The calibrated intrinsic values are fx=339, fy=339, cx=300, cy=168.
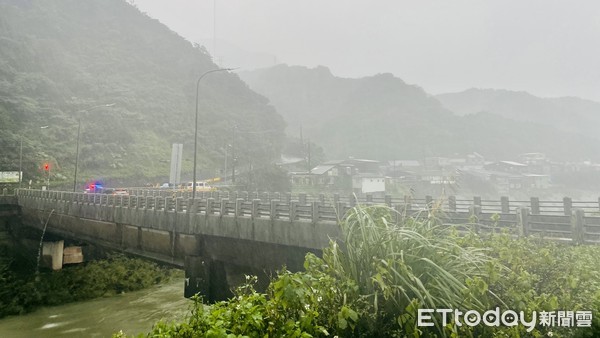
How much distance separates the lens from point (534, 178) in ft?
257

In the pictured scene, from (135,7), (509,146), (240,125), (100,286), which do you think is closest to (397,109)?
(509,146)

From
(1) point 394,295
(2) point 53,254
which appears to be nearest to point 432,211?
(1) point 394,295

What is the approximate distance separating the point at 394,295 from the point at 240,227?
1090 centimetres

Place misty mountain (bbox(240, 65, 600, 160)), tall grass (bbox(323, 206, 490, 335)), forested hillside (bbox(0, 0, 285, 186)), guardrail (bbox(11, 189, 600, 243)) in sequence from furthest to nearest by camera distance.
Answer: misty mountain (bbox(240, 65, 600, 160)) → forested hillside (bbox(0, 0, 285, 186)) → guardrail (bbox(11, 189, 600, 243)) → tall grass (bbox(323, 206, 490, 335))

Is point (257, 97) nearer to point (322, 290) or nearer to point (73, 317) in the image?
point (73, 317)

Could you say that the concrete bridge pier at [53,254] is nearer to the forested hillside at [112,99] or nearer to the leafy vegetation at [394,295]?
the forested hillside at [112,99]

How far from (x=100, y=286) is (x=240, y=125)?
259ft

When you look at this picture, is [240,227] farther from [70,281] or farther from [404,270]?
[70,281]

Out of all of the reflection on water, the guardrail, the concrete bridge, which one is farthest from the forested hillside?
the guardrail

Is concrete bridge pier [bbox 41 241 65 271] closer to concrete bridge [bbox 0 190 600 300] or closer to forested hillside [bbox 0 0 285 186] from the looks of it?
concrete bridge [bbox 0 190 600 300]

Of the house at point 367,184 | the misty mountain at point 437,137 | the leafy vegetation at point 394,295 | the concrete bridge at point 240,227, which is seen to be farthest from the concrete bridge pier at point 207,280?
the misty mountain at point 437,137

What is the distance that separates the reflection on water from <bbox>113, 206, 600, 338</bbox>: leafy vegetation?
1697cm

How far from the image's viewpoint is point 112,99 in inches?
3590

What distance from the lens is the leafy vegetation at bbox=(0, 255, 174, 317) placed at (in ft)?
78.1
